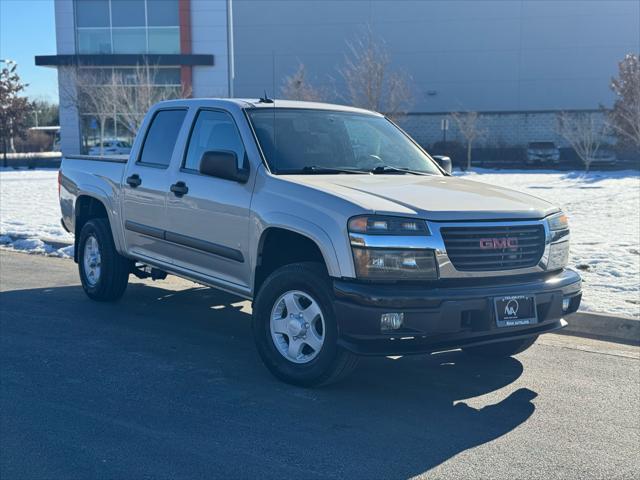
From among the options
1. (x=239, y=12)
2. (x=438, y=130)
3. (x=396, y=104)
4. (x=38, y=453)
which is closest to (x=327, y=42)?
(x=239, y=12)

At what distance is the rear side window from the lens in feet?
22.1

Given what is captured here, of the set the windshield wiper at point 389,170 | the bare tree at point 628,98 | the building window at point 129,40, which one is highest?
the building window at point 129,40

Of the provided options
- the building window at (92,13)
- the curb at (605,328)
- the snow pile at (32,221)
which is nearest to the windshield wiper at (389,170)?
the curb at (605,328)

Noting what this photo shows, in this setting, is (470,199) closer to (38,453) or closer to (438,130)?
(38,453)

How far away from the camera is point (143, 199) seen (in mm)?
6883

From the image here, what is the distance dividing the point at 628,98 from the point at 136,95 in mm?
20368

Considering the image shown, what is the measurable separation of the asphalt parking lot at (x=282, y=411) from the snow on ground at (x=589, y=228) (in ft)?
5.71

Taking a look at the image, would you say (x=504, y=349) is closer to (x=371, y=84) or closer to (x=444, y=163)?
(x=444, y=163)

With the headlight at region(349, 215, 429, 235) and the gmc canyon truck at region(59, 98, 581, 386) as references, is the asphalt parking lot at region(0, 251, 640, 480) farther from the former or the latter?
the headlight at region(349, 215, 429, 235)

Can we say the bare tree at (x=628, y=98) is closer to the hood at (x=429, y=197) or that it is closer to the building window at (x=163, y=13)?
the hood at (x=429, y=197)

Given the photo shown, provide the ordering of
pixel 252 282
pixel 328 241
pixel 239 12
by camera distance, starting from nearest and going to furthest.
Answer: pixel 328 241
pixel 252 282
pixel 239 12

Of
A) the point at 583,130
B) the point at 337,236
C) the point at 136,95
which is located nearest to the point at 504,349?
the point at 337,236

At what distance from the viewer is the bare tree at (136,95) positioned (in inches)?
1254

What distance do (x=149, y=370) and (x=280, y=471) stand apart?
1997 millimetres
